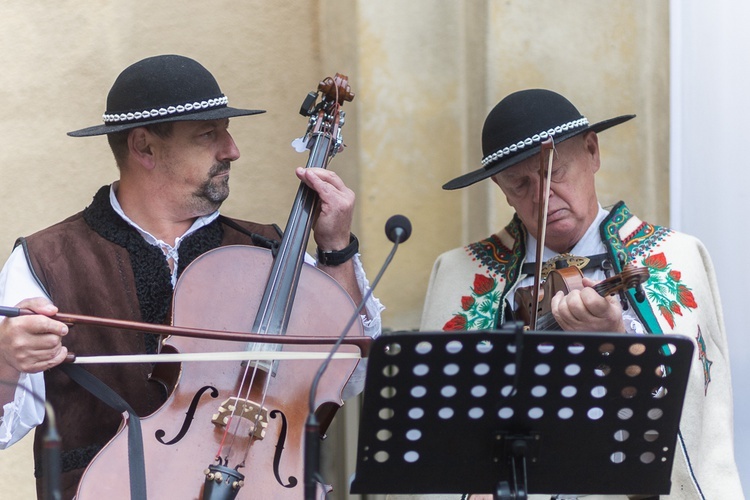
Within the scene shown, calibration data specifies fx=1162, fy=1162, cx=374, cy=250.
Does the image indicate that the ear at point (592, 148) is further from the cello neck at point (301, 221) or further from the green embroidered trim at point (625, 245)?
the cello neck at point (301, 221)

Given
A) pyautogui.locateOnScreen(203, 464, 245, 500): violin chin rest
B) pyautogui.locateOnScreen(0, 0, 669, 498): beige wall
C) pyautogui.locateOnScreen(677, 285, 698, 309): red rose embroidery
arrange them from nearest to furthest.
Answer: pyautogui.locateOnScreen(203, 464, 245, 500): violin chin rest, pyautogui.locateOnScreen(677, 285, 698, 309): red rose embroidery, pyautogui.locateOnScreen(0, 0, 669, 498): beige wall

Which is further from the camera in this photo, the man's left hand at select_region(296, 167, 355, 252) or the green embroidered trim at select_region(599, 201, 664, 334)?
the green embroidered trim at select_region(599, 201, 664, 334)

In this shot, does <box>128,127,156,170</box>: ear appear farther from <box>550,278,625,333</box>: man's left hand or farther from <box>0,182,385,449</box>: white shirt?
<box>550,278,625,333</box>: man's left hand

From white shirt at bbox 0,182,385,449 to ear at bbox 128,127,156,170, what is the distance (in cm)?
13

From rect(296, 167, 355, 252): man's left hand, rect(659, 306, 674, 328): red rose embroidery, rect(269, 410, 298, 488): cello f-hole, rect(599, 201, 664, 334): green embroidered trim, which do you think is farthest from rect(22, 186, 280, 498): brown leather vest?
rect(659, 306, 674, 328): red rose embroidery

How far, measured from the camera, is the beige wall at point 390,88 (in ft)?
13.1

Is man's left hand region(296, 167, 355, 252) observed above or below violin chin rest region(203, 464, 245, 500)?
above

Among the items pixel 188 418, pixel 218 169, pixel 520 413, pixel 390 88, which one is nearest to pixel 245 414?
pixel 188 418

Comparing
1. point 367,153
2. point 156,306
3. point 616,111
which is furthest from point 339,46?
point 156,306

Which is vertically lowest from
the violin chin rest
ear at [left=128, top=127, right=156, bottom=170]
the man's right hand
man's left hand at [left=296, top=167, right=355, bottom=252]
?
the violin chin rest

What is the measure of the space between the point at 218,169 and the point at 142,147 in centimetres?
22

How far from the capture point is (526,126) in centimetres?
339

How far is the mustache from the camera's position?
10.3 feet

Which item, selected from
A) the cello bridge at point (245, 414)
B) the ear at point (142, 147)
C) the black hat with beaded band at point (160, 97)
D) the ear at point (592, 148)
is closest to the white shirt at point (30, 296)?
the ear at point (142, 147)
